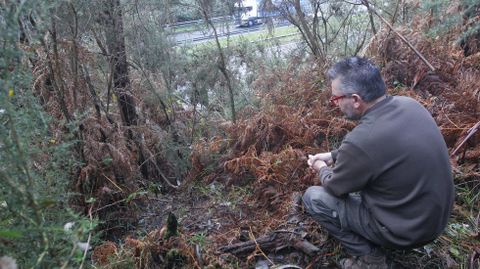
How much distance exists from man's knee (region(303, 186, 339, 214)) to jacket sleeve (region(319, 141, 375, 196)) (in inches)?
7.9

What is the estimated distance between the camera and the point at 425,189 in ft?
9.34

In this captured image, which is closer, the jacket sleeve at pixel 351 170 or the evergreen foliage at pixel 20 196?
the evergreen foliage at pixel 20 196

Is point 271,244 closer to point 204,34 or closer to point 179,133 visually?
point 179,133

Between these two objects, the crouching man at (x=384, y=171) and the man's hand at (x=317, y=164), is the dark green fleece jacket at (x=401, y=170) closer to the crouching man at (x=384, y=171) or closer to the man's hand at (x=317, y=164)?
the crouching man at (x=384, y=171)

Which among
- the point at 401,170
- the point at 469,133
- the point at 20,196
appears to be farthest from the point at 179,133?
the point at 20,196

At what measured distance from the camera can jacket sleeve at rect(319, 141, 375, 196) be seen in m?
2.89

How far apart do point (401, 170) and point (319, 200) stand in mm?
774

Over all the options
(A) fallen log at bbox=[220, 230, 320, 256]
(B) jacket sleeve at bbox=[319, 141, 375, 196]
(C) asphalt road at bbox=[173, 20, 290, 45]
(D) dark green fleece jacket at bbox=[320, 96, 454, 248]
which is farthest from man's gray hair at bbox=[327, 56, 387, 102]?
(C) asphalt road at bbox=[173, 20, 290, 45]

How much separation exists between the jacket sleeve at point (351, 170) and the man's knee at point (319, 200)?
202 millimetres

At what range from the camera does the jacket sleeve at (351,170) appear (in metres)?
2.89

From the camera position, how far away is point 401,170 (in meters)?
2.84

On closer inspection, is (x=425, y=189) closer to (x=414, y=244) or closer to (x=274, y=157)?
(x=414, y=244)

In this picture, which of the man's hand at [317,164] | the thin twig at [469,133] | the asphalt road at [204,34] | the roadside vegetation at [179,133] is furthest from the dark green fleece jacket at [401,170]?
the asphalt road at [204,34]

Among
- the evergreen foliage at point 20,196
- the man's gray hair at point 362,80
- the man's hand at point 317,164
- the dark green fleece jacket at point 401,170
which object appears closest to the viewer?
the evergreen foliage at point 20,196
